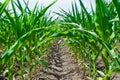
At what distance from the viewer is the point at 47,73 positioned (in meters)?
4.15

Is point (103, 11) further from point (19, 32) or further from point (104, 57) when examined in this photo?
point (19, 32)

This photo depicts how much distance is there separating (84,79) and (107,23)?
1863 mm

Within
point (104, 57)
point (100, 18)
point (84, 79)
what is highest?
point (100, 18)

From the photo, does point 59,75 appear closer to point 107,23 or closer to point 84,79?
point 84,79

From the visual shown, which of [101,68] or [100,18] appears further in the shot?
[101,68]

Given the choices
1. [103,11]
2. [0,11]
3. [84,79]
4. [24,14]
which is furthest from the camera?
[84,79]

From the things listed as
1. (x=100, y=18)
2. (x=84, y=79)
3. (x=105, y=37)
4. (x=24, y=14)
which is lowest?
(x=84, y=79)

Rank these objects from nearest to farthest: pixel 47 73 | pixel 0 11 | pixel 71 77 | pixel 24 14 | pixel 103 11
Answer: pixel 0 11
pixel 103 11
pixel 24 14
pixel 71 77
pixel 47 73

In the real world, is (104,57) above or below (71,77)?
above

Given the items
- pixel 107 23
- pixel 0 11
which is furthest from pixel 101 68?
pixel 0 11

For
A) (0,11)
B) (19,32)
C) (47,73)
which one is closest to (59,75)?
(47,73)

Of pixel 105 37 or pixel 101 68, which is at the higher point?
pixel 105 37

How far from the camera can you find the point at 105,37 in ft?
5.82

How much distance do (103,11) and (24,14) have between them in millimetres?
1141
